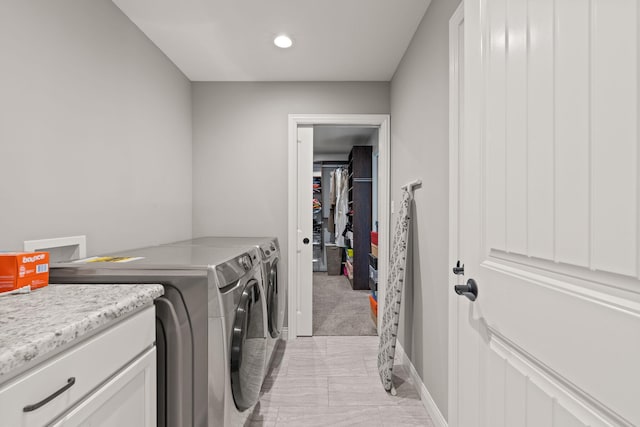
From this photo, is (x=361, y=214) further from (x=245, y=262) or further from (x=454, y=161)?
(x=245, y=262)

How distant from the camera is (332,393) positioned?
2053 mm

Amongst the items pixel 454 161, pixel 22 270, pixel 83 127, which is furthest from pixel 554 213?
pixel 83 127

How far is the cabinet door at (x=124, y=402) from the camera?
0.76 meters

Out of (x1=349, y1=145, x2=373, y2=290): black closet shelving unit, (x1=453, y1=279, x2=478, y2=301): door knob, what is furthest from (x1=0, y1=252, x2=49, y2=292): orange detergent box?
(x1=349, y1=145, x2=373, y2=290): black closet shelving unit

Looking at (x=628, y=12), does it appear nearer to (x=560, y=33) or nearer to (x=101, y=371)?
(x=560, y=33)

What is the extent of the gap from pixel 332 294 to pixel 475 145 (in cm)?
379

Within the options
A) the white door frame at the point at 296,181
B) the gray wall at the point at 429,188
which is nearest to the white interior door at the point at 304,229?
the white door frame at the point at 296,181

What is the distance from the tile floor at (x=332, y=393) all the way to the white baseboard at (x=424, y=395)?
4cm

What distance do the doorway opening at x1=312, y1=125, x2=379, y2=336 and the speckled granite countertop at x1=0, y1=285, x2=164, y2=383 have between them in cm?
235

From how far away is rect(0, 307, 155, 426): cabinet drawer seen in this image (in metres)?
0.60

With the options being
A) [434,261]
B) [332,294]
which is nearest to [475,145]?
[434,261]

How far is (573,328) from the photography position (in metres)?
0.57

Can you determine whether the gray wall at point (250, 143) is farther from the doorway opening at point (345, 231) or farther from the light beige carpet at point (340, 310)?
the light beige carpet at point (340, 310)

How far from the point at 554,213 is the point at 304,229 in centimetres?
244
